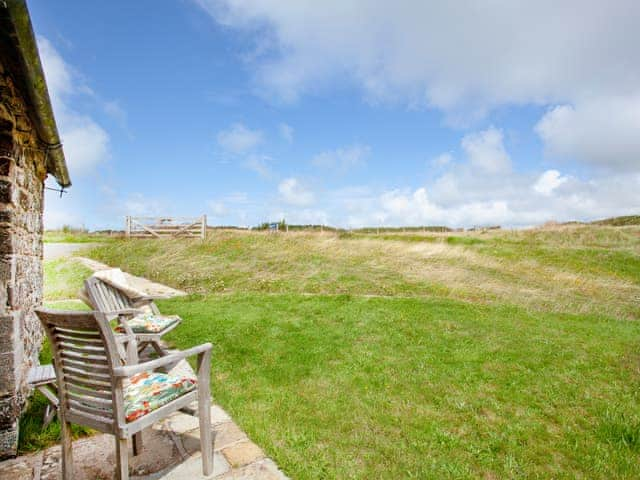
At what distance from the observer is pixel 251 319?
809 cm

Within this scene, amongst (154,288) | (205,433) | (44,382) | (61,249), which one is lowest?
(205,433)

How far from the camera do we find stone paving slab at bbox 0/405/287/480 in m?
2.88

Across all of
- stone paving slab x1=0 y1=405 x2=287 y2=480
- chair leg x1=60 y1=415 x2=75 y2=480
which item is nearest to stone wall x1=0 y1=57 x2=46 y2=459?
stone paving slab x1=0 y1=405 x2=287 y2=480

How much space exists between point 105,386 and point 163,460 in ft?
3.58

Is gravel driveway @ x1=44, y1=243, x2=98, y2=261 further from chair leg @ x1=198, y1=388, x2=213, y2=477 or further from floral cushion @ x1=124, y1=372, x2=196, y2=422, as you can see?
chair leg @ x1=198, y1=388, x2=213, y2=477

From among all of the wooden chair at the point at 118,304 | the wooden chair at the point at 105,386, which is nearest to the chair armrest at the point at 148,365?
the wooden chair at the point at 105,386

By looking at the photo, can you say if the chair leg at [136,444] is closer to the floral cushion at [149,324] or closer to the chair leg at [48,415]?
the chair leg at [48,415]

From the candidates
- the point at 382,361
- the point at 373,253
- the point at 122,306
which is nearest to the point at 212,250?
the point at 373,253

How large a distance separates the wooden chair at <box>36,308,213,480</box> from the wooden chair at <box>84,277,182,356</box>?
209cm

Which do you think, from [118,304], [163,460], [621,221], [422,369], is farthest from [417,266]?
[621,221]

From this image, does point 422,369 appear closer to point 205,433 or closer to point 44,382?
point 205,433

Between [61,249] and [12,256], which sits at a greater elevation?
[61,249]

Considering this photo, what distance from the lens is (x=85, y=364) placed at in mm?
2467

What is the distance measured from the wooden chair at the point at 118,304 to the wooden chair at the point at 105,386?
2.09 meters
